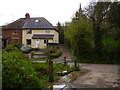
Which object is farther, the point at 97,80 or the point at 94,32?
the point at 94,32

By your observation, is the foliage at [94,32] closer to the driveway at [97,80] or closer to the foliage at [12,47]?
the driveway at [97,80]

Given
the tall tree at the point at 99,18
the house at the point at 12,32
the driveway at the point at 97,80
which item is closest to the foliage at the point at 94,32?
the tall tree at the point at 99,18

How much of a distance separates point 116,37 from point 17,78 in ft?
7.44

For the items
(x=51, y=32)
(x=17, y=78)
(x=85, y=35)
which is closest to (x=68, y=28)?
(x=85, y=35)

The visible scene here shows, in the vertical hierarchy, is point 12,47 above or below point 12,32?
below

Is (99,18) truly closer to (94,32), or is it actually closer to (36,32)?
(94,32)

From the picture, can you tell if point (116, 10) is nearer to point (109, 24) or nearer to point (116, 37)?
point (109, 24)

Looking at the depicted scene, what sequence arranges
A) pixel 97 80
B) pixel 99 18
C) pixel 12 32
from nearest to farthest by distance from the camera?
pixel 97 80
pixel 99 18
pixel 12 32

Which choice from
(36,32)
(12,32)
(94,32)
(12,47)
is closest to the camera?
(12,47)

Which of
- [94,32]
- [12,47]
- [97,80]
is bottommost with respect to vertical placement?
[97,80]

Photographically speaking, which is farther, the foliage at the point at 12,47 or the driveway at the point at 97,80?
the foliage at the point at 12,47

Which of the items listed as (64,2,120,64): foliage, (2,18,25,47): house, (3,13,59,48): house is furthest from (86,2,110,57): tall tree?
(2,18,25,47): house

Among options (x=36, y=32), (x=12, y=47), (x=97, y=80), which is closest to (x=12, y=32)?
(x=36, y=32)

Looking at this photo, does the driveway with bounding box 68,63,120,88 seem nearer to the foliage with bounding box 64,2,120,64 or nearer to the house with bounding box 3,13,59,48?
the foliage with bounding box 64,2,120,64
